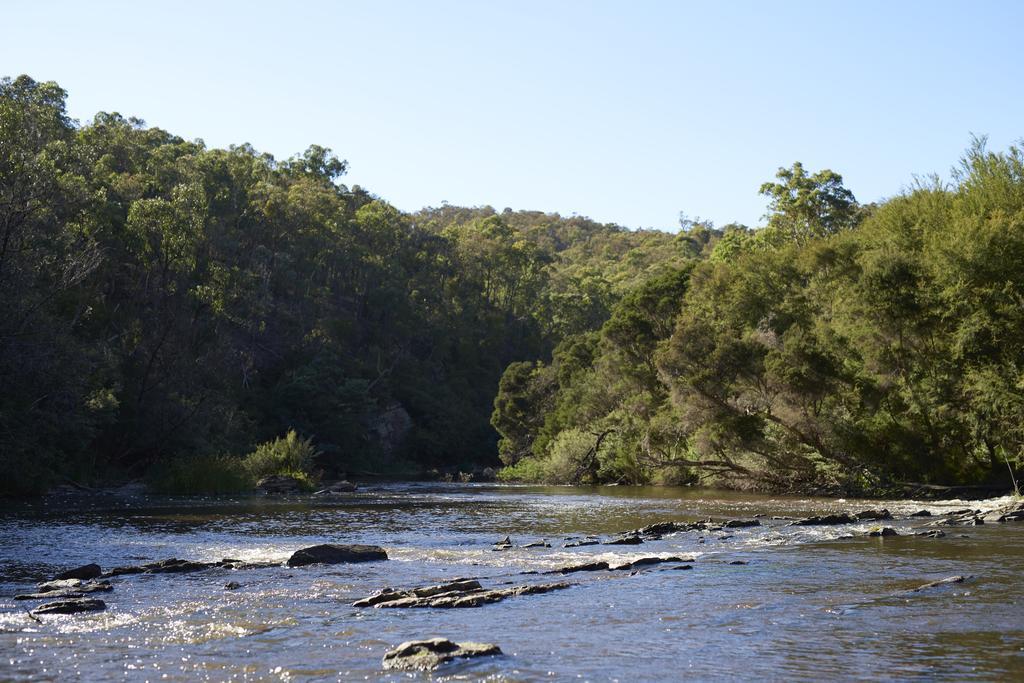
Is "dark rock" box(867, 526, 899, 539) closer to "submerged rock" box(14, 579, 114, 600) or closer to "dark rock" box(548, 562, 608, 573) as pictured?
"dark rock" box(548, 562, 608, 573)

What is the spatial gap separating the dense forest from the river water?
13.0m

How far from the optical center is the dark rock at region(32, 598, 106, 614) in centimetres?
1375

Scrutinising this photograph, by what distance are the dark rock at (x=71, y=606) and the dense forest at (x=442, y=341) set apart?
2276cm

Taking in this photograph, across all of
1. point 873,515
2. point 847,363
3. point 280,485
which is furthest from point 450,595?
point 280,485

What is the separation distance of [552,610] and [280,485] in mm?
36959

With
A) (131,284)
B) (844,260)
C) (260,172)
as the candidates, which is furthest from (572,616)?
(260,172)

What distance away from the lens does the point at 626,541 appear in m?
23.6

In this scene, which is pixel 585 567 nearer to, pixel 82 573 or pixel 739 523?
pixel 82 573

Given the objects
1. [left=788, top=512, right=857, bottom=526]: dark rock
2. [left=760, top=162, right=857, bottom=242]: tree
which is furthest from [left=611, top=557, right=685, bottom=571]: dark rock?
[left=760, top=162, right=857, bottom=242]: tree

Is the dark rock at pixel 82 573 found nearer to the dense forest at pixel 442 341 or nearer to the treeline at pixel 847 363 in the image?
the dense forest at pixel 442 341

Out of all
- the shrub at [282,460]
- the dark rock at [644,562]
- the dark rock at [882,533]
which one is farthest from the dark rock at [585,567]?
the shrub at [282,460]

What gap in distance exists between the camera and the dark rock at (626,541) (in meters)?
23.3

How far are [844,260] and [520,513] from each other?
2162 centimetres

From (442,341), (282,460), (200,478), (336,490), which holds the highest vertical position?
(442,341)
